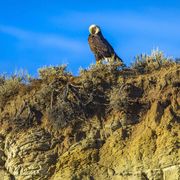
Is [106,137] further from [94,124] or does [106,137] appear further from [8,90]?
[8,90]

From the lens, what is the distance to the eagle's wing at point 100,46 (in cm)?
1876

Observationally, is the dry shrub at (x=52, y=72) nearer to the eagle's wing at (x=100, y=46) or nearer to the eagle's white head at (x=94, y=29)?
the eagle's wing at (x=100, y=46)

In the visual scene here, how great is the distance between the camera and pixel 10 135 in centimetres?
1559

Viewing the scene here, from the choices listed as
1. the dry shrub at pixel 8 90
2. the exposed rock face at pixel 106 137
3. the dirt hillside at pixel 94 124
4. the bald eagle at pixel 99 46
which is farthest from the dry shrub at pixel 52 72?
the bald eagle at pixel 99 46

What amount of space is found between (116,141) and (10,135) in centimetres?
244

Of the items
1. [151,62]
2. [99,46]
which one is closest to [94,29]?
[99,46]

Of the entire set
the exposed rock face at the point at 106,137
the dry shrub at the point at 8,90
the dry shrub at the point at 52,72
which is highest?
the dry shrub at the point at 52,72

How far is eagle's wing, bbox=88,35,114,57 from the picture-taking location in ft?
61.5

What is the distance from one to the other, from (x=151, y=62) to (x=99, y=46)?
3190mm

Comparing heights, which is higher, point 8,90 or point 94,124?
point 8,90

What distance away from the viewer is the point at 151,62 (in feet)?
53.7

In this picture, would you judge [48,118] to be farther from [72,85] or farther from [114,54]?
[114,54]

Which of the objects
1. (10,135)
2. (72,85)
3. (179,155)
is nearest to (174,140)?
(179,155)

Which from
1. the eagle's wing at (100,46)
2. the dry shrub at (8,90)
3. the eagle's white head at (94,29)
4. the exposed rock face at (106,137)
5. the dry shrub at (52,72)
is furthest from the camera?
the eagle's white head at (94,29)
